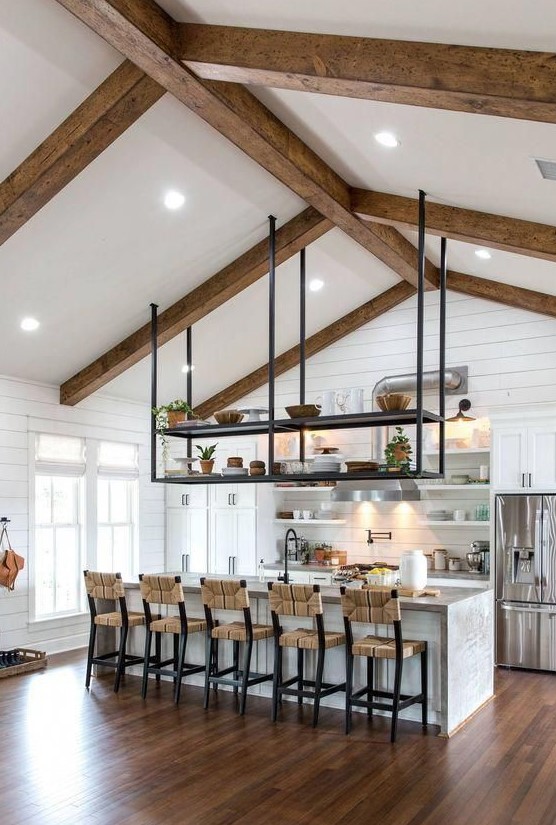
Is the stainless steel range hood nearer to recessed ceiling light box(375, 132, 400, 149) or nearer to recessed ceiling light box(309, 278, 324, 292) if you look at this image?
recessed ceiling light box(309, 278, 324, 292)

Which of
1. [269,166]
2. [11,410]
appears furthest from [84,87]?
[11,410]

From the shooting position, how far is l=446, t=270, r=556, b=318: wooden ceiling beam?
24.4 ft

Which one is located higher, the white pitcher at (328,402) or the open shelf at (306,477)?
the white pitcher at (328,402)

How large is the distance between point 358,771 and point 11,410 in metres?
5.00

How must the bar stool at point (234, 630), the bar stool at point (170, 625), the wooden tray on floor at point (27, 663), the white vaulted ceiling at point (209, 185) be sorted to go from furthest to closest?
1. the wooden tray on floor at point (27, 663)
2. the bar stool at point (170, 625)
3. the bar stool at point (234, 630)
4. the white vaulted ceiling at point (209, 185)

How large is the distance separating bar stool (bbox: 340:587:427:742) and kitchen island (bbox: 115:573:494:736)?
12 centimetres

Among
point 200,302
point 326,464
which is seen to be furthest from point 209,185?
point 326,464

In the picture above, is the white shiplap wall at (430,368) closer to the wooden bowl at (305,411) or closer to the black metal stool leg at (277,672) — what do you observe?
the wooden bowl at (305,411)

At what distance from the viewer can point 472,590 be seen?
6.13m

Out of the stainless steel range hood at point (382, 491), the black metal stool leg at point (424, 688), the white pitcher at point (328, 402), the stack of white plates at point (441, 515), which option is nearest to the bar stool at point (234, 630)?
the black metal stool leg at point (424, 688)

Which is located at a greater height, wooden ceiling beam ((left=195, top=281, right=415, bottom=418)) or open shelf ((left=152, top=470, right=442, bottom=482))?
wooden ceiling beam ((left=195, top=281, right=415, bottom=418))

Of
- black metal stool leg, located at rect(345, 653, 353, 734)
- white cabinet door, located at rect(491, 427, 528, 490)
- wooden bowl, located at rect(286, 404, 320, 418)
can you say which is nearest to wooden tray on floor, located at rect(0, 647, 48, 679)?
black metal stool leg, located at rect(345, 653, 353, 734)

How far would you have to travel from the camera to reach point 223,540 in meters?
9.32

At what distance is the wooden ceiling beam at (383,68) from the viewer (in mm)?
3285
